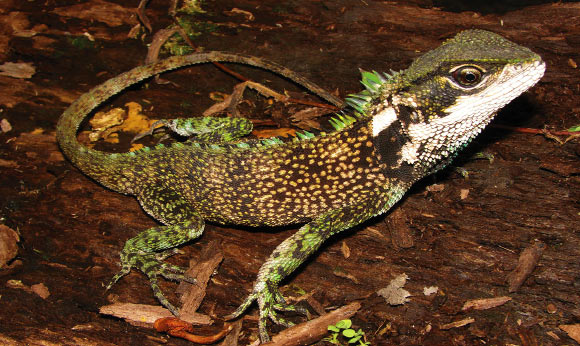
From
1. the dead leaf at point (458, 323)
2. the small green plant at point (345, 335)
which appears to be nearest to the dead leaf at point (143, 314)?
the small green plant at point (345, 335)

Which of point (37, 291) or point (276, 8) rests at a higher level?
point (276, 8)

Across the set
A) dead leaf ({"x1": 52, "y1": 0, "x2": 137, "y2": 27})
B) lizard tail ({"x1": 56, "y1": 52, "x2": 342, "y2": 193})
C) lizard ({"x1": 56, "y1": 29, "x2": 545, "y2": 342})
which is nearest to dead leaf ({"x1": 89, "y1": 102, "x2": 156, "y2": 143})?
lizard tail ({"x1": 56, "y1": 52, "x2": 342, "y2": 193})

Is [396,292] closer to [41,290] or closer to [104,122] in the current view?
[41,290]

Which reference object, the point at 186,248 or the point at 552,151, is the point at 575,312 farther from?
the point at 186,248

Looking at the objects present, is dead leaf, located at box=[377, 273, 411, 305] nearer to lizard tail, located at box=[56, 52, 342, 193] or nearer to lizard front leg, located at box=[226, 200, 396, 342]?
lizard front leg, located at box=[226, 200, 396, 342]

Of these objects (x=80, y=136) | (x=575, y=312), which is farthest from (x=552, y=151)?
(x=80, y=136)

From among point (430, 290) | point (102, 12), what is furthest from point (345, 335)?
point (102, 12)

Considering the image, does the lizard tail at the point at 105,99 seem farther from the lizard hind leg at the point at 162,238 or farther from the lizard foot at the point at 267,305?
the lizard foot at the point at 267,305
